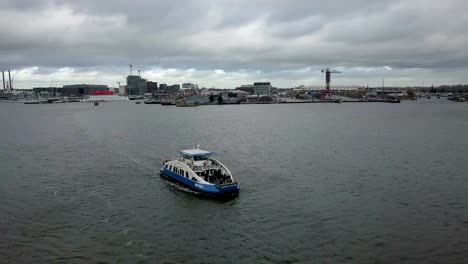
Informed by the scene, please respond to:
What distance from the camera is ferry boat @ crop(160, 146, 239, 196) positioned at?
37.8 m

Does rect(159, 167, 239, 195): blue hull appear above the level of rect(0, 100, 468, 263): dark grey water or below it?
above

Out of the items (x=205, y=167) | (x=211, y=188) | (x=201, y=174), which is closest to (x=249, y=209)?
(x=211, y=188)

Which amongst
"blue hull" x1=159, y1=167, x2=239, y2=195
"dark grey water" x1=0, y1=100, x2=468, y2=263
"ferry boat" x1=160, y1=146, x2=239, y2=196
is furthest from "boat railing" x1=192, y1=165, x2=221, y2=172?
"dark grey water" x1=0, y1=100, x2=468, y2=263

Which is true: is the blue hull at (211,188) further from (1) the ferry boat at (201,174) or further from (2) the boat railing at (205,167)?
(2) the boat railing at (205,167)

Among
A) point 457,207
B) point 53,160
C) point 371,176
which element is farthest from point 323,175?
point 53,160

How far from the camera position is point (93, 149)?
225 feet

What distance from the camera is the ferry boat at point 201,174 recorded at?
124 ft

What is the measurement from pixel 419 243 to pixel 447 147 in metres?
45.7

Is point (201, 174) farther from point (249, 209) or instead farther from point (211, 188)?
point (249, 209)

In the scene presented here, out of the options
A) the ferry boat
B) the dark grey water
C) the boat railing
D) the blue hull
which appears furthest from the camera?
the boat railing

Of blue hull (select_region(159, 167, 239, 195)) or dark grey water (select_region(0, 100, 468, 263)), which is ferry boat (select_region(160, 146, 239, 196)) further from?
dark grey water (select_region(0, 100, 468, 263))

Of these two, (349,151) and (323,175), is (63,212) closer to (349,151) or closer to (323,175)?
(323,175)

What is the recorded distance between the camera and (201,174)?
135 ft

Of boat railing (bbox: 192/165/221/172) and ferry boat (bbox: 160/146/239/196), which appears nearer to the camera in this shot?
ferry boat (bbox: 160/146/239/196)
